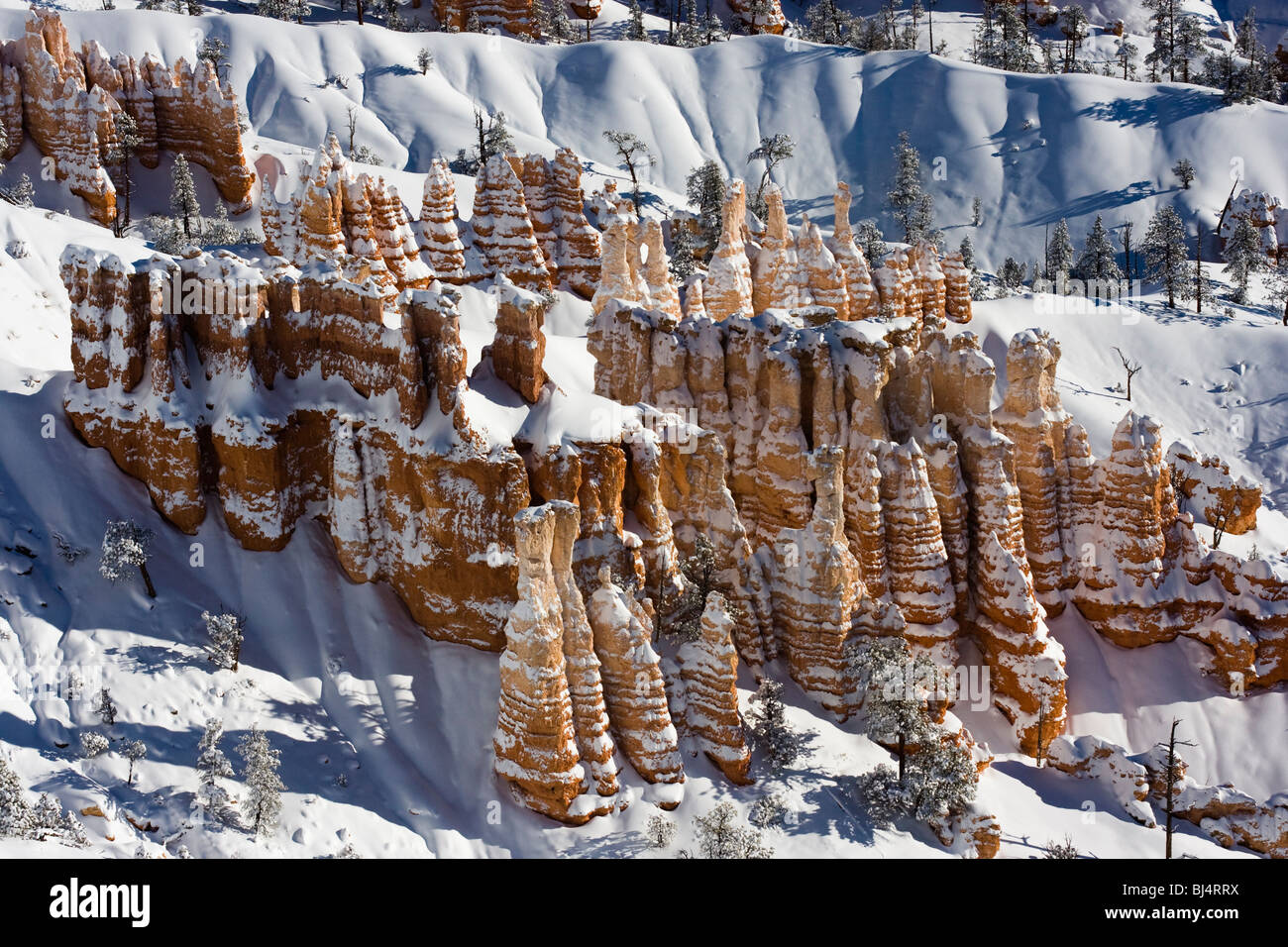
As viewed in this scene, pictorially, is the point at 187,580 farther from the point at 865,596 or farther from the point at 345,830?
the point at 865,596

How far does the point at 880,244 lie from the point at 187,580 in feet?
218

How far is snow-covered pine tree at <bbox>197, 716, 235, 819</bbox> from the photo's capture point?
34.9 m

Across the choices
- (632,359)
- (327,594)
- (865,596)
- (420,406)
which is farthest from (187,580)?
(865,596)

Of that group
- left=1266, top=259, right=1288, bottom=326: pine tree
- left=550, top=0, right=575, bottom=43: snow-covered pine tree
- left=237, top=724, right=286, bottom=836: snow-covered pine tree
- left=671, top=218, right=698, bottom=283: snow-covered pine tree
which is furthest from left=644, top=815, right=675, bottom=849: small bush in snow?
left=550, top=0, right=575, bottom=43: snow-covered pine tree

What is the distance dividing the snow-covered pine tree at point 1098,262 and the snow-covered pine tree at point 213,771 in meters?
76.9

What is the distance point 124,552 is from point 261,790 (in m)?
10.8

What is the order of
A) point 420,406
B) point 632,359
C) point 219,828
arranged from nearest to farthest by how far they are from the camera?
point 219,828, point 420,406, point 632,359

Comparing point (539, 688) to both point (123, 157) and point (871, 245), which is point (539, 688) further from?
point (871, 245)

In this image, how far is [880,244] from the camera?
96250 millimetres

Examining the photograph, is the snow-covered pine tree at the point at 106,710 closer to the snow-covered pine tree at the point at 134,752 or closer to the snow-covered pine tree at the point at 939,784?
the snow-covered pine tree at the point at 134,752

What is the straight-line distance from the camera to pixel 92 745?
35688mm

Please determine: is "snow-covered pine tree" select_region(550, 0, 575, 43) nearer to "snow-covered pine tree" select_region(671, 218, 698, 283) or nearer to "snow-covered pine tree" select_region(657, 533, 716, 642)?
"snow-covered pine tree" select_region(671, 218, 698, 283)

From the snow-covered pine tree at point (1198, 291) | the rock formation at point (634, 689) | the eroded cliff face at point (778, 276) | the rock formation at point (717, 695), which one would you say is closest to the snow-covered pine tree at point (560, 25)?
the snow-covered pine tree at point (1198, 291)

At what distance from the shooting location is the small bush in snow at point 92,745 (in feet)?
117
